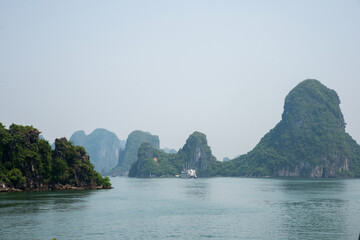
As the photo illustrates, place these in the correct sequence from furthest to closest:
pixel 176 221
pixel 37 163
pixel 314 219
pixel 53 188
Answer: pixel 53 188 → pixel 37 163 → pixel 314 219 → pixel 176 221

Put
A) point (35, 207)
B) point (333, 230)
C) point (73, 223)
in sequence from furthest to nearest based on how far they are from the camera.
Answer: point (35, 207) → point (73, 223) → point (333, 230)

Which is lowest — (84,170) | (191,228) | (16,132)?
(191,228)

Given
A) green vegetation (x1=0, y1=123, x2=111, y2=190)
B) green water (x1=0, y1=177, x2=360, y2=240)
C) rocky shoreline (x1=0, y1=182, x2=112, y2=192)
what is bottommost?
green water (x1=0, y1=177, x2=360, y2=240)

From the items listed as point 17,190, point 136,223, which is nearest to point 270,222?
point 136,223

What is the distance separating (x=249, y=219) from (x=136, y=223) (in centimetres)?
1320

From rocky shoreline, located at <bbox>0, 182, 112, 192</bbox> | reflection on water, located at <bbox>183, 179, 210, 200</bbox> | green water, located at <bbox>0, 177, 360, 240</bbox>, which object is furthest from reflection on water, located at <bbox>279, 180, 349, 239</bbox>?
rocky shoreline, located at <bbox>0, 182, 112, 192</bbox>

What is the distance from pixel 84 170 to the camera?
9375cm

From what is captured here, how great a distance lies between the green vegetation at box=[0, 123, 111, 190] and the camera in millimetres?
79750

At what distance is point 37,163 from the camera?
84188 mm

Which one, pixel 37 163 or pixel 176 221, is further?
pixel 37 163

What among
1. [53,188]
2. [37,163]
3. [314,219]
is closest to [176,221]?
[314,219]

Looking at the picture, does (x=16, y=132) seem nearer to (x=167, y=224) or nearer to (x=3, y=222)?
(x=3, y=222)

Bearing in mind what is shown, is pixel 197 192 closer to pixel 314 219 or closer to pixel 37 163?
pixel 37 163

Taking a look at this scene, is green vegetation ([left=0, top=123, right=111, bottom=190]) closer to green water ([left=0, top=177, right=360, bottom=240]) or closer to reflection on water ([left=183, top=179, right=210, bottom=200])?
green water ([left=0, top=177, right=360, bottom=240])
